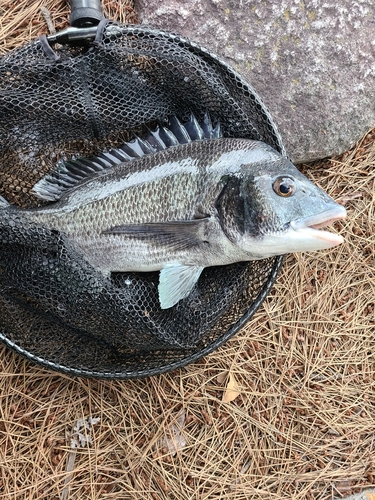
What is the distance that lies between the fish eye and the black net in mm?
412

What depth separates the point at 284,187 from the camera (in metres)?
2.26

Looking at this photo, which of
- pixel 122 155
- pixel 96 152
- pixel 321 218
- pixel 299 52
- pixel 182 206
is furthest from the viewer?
pixel 299 52

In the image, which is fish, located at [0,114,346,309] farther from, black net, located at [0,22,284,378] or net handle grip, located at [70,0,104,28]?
net handle grip, located at [70,0,104,28]

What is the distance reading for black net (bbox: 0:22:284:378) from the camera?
2.49 m

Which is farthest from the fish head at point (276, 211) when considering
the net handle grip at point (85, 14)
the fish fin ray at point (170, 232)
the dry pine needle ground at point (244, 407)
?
the net handle grip at point (85, 14)

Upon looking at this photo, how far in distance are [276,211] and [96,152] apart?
1096 mm

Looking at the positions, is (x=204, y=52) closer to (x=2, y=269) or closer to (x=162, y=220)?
(x=162, y=220)

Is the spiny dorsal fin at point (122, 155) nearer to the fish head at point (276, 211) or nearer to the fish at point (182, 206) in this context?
the fish at point (182, 206)

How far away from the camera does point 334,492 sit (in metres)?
3.05

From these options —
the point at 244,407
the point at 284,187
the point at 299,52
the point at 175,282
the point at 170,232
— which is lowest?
the point at 244,407

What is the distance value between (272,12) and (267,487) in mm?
2713

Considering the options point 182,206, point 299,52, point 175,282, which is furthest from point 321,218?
point 299,52

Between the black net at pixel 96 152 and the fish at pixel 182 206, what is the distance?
0.11 m

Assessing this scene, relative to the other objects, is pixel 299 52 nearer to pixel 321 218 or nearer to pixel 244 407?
pixel 321 218
